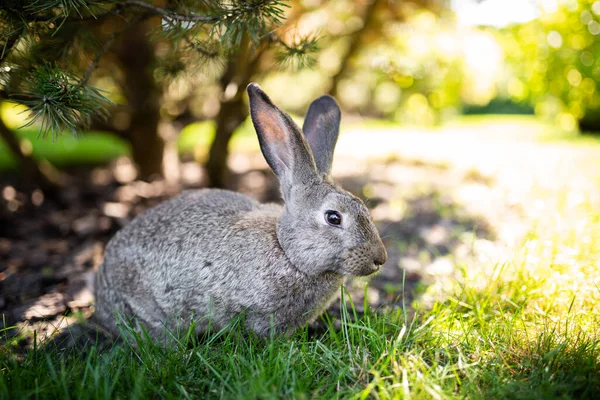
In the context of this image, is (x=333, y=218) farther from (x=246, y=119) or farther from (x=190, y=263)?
(x=246, y=119)

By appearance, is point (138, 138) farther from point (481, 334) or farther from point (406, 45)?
point (481, 334)

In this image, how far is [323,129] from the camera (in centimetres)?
365

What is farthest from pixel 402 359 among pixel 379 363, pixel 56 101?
pixel 56 101

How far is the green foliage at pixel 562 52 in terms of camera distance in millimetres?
5949

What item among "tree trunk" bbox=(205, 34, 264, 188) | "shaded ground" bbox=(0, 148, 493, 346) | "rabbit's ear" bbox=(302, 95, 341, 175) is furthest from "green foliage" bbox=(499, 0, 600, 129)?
"tree trunk" bbox=(205, 34, 264, 188)

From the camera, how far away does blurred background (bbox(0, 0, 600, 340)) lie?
3.45 m

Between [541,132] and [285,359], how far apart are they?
598 inches

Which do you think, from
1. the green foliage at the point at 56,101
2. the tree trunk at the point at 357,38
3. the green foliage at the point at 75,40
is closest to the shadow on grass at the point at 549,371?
the green foliage at the point at 75,40

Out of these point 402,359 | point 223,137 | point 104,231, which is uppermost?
point 223,137

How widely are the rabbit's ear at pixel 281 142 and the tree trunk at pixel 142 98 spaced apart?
3457 millimetres

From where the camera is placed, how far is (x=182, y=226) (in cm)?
344

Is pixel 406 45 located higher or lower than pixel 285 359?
higher

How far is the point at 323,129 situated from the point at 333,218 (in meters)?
0.93

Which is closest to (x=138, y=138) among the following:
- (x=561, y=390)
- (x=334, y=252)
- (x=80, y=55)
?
(x=80, y=55)
